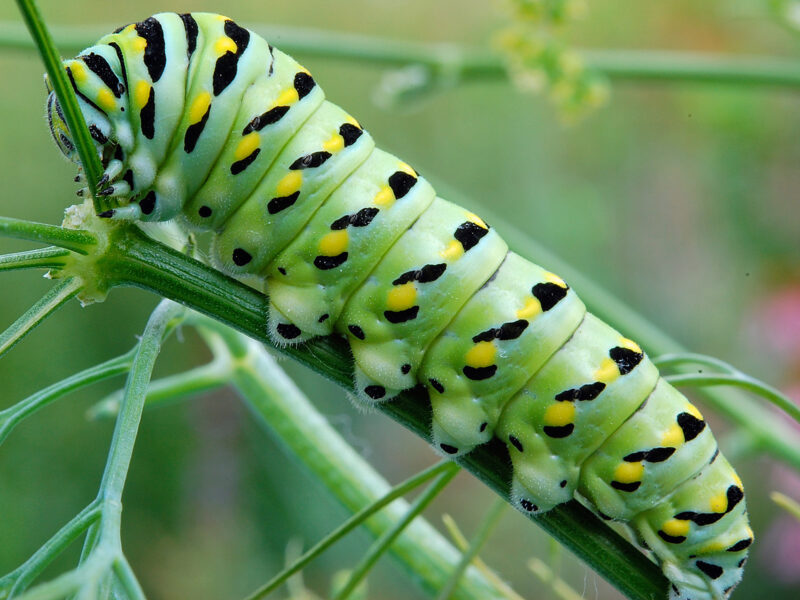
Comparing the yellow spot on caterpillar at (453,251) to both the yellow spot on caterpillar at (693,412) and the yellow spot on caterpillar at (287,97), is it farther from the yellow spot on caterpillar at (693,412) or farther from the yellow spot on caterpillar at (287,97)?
the yellow spot on caterpillar at (693,412)

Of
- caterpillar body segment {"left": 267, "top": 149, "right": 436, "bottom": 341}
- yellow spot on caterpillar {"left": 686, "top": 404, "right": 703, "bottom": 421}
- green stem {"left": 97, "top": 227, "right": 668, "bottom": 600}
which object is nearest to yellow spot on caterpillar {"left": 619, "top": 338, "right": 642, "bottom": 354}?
yellow spot on caterpillar {"left": 686, "top": 404, "right": 703, "bottom": 421}

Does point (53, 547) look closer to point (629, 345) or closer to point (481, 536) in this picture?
point (481, 536)

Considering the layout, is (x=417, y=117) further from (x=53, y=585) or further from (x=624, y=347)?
(x=53, y=585)

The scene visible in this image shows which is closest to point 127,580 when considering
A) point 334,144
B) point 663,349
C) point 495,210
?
point 334,144

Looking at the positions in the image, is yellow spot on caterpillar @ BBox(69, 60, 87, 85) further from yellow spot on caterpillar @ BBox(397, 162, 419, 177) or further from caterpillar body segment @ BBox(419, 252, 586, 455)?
caterpillar body segment @ BBox(419, 252, 586, 455)

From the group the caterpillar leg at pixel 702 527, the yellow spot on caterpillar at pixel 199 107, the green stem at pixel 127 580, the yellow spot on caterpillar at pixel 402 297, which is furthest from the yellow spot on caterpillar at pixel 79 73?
the caterpillar leg at pixel 702 527

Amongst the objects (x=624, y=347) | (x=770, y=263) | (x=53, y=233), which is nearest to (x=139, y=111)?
(x=53, y=233)

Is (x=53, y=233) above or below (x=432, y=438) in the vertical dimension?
above
